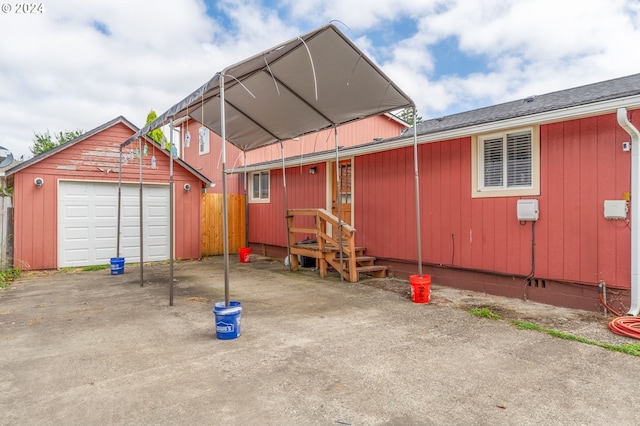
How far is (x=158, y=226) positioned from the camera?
9.59m

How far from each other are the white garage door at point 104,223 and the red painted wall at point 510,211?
5104 mm

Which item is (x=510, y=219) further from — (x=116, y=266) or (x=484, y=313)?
(x=116, y=266)

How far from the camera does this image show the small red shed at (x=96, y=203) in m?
7.98

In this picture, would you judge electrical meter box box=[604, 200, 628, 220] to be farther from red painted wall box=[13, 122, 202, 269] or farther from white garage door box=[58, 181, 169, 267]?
white garage door box=[58, 181, 169, 267]

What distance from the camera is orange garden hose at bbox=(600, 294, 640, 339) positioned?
3.65 meters

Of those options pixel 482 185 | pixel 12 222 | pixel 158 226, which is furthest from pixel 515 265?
pixel 12 222

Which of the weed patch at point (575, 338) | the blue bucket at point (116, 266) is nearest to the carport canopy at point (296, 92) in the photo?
the weed patch at point (575, 338)

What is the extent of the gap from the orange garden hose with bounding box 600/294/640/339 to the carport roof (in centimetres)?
363

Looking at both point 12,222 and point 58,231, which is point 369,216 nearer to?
point 58,231

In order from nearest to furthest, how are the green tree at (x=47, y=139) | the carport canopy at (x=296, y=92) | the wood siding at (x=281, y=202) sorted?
the carport canopy at (x=296, y=92), the wood siding at (x=281, y=202), the green tree at (x=47, y=139)

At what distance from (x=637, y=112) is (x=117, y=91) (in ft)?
62.5

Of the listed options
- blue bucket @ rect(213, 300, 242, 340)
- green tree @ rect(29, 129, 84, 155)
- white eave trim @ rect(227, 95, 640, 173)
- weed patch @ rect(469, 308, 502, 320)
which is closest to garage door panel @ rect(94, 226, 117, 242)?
white eave trim @ rect(227, 95, 640, 173)

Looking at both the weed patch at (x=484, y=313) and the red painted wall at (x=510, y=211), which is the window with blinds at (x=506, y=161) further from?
the weed patch at (x=484, y=313)

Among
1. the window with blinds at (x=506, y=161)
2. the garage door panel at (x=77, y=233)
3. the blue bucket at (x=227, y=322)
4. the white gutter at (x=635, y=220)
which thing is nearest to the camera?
the blue bucket at (x=227, y=322)
